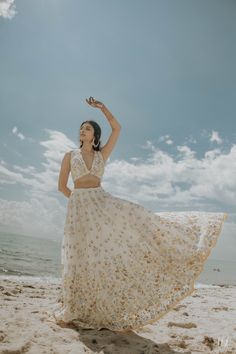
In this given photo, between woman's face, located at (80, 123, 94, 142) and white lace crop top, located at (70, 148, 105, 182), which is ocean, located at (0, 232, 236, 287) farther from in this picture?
woman's face, located at (80, 123, 94, 142)

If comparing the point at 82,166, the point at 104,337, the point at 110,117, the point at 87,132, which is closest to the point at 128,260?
the point at 104,337

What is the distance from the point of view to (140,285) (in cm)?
388

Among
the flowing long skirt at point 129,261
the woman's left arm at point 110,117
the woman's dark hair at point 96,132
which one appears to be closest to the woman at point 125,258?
the flowing long skirt at point 129,261

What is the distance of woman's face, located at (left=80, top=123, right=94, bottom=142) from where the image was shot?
4.76 meters

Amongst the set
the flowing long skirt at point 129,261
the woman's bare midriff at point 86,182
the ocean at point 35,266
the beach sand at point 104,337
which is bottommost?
the ocean at point 35,266

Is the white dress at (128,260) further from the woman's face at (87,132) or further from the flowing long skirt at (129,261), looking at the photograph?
the woman's face at (87,132)

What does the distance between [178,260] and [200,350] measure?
0.97 m

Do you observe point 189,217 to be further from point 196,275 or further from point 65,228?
point 65,228

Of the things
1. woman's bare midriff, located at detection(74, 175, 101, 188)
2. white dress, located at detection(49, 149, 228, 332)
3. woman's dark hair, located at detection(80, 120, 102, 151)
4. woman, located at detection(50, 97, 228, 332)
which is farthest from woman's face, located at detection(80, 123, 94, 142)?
white dress, located at detection(49, 149, 228, 332)

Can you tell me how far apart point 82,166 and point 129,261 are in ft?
4.83

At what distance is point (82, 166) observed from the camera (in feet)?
14.9

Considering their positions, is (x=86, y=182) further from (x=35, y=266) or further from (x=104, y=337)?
(x=35, y=266)

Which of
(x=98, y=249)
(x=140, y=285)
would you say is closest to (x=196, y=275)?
(x=140, y=285)

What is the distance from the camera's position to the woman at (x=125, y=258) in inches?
149
